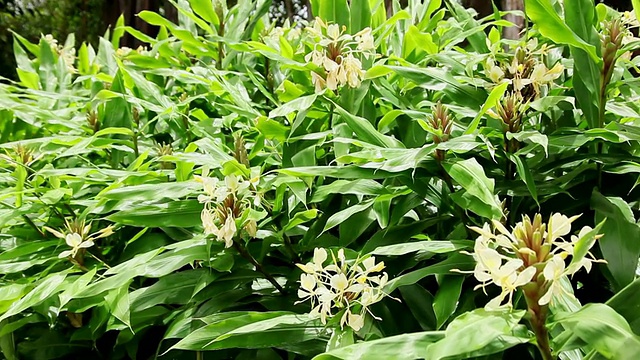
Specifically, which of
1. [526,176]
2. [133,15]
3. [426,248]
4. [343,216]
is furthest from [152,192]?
[133,15]

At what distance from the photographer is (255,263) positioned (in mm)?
779

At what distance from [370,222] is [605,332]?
37cm

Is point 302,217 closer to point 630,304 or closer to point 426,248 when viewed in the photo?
point 426,248

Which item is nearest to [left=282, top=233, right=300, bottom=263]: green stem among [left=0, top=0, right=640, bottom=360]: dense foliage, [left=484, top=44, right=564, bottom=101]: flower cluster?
[left=0, top=0, right=640, bottom=360]: dense foliage

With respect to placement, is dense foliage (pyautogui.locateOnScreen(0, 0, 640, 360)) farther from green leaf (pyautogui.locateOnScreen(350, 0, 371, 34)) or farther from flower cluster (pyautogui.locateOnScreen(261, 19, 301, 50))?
flower cluster (pyautogui.locateOnScreen(261, 19, 301, 50))

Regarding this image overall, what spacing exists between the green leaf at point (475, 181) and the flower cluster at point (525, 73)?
150mm

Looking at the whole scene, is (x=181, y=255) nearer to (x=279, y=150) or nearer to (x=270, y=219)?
(x=270, y=219)

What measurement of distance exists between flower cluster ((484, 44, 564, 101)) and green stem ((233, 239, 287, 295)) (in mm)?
407

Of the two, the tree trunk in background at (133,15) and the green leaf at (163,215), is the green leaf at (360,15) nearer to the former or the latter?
the green leaf at (163,215)

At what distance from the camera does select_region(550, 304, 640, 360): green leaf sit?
0.43 meters

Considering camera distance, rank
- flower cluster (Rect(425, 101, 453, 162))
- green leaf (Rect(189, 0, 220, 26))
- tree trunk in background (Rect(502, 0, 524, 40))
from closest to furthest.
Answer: flower cluster (Rect(425, 101, 453, 162)) < green leaf (Rect(189, 0, 220, 26)) < tree trunk in background (Rect(502, 0, 524, 40))

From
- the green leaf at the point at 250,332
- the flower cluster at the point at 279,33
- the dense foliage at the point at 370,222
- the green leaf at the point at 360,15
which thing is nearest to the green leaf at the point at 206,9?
the flower cluster at the point at 279,33

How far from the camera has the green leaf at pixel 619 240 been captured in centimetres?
64

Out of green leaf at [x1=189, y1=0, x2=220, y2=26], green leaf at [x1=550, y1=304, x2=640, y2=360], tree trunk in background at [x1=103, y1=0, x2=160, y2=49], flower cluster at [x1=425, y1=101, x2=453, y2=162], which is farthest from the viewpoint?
tree trunk in background at [x1=103, y1=0, x2=160, y2=49]
